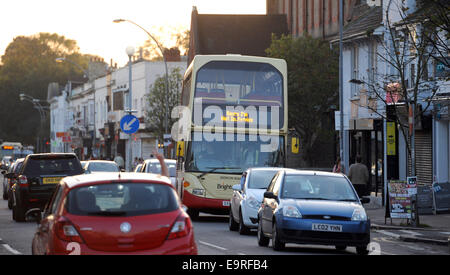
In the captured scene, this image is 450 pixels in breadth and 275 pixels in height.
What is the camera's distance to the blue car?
16.0m

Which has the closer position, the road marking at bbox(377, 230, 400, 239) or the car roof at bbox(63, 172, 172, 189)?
the car roof at bbox(63, 172, 172, 189)

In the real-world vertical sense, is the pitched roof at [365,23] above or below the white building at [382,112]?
above

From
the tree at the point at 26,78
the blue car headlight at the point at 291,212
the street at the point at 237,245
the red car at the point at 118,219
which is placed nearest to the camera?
the red car at the point at 118,219

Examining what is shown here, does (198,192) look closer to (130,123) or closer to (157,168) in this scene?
(157,168)

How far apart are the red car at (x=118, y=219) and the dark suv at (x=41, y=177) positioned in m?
14.8

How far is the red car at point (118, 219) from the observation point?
10.2m

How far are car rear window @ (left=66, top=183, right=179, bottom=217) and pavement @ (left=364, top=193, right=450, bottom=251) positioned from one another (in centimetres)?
Answer: 1028

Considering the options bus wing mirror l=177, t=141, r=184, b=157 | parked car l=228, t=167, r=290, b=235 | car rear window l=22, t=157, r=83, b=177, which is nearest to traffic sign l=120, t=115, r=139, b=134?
bus wing mirror l=177, t=141, r=184, b=157

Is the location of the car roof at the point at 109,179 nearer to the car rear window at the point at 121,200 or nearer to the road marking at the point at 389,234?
the car rear window at the point at 121,200

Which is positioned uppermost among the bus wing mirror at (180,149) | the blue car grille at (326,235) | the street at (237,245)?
the bus wing mirror at (180,149)

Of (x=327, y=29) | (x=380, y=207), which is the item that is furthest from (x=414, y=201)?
(x=327, y=29)

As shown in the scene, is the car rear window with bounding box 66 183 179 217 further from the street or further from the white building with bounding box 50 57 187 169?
the white building with bounding box 50 57 187 169

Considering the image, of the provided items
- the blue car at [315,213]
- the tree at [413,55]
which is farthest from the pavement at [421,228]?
the blue car at [315,213]

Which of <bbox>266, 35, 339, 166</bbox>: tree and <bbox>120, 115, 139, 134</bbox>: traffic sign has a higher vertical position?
<bbox>266, 35, 339, 166</bbox>: tree
